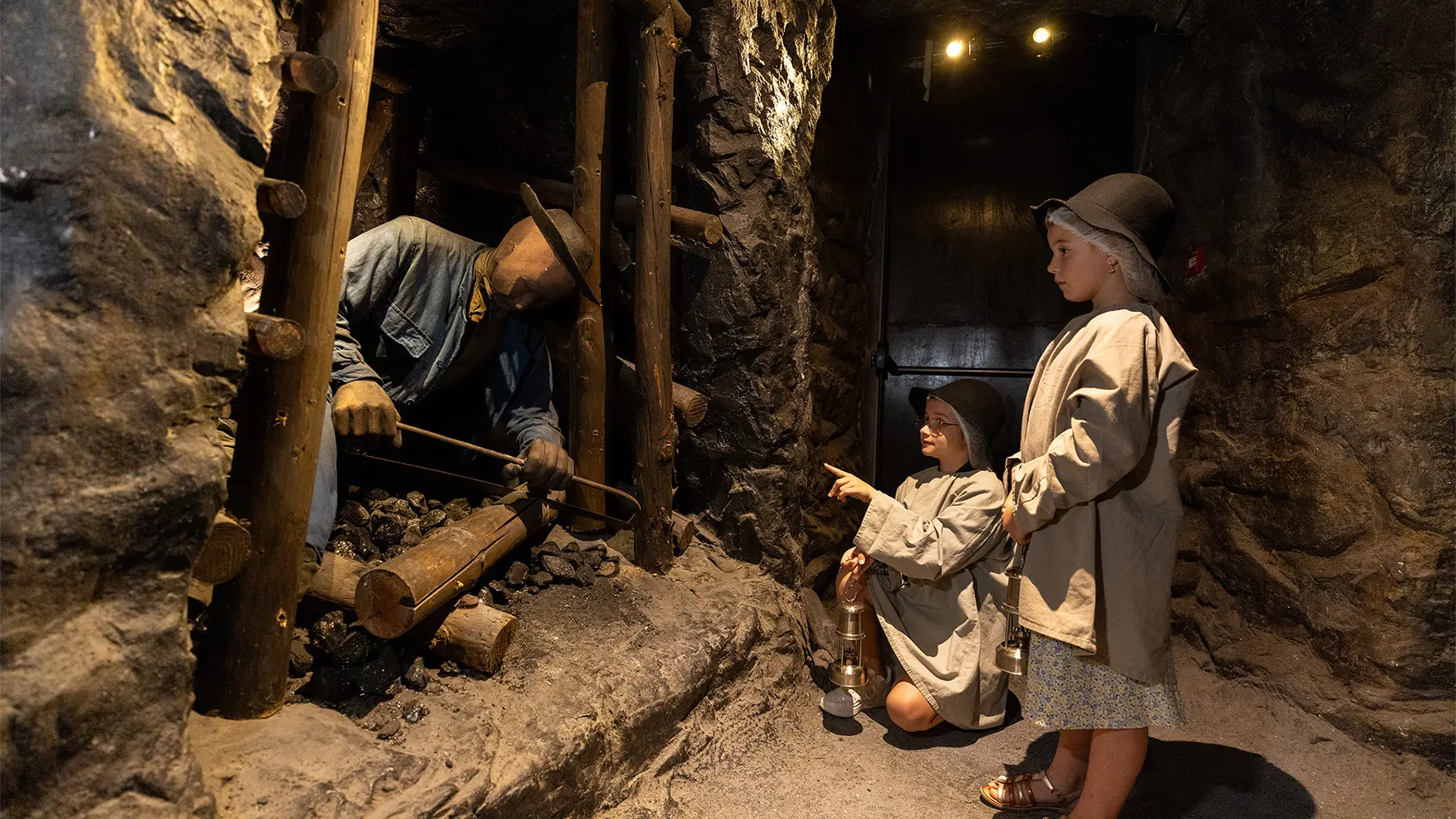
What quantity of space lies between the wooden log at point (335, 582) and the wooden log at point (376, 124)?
1803 millimetres

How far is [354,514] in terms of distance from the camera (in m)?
2.50

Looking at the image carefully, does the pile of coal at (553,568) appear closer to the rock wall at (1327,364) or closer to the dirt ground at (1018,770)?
the dirt ground at (1018,770)

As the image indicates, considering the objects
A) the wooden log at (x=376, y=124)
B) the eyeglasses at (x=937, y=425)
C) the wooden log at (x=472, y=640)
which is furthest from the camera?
the wooden log at (x=376, y=124)

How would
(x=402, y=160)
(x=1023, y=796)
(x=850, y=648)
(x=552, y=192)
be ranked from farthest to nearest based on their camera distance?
(x=402, y=160) < (x=552, y=192) < (x=850, y=648) < (x=1023, y=796)

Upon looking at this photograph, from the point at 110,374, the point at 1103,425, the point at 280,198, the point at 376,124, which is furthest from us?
the point at 376,124

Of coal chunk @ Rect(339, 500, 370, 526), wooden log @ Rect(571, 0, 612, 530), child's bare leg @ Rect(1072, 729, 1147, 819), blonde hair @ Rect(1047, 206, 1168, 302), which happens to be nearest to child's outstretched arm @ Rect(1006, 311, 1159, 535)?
blonde hair @ Rect(1047, 206, 1168, 302)

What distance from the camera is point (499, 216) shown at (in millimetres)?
3744

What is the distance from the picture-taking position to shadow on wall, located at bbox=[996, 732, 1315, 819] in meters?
2.38

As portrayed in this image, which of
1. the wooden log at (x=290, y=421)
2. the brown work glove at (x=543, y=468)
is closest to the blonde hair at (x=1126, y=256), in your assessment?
the brown work glove at (x=543, y=468)

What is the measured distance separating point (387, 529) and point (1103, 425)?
1.97 metres

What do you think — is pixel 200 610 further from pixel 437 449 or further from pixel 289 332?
pixel 437 449

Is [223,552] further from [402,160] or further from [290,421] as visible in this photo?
[402,160]

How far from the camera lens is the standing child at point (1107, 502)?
194 cm

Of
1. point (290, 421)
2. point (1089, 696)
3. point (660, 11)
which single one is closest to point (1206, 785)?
point (1089, 696)
